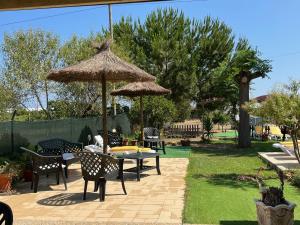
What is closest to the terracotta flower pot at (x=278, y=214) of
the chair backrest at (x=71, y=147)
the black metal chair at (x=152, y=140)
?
the chair backrest at (x=71, y=147)

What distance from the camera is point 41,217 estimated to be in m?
6.23

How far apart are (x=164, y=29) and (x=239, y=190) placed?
21786 mm

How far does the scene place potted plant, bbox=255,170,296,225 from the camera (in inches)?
184

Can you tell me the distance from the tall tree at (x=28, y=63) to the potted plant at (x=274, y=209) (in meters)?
13.4

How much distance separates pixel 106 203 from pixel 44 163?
1.84 metres

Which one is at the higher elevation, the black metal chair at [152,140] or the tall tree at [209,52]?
the tall tree at [209,52]

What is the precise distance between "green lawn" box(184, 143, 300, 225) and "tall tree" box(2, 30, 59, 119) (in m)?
7.47

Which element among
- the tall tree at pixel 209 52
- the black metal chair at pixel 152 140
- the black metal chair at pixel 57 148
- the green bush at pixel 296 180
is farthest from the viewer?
the tall tree at pixel 209 52

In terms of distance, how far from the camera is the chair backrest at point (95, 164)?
7326 mm

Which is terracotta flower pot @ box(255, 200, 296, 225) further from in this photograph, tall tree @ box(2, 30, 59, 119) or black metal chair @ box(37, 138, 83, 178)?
tall tree @ box(2, 30, 59, 119)

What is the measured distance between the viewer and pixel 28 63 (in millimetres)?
16703

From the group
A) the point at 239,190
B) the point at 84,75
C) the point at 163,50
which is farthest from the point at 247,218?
the point at 163,50

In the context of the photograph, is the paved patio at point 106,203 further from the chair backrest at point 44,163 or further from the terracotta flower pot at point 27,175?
the chair backrest at point 44,163

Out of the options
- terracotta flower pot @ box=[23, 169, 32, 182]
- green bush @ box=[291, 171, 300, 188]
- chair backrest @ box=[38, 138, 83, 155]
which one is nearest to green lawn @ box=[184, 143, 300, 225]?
green bush @ box=[291, 171, 300, 188]
